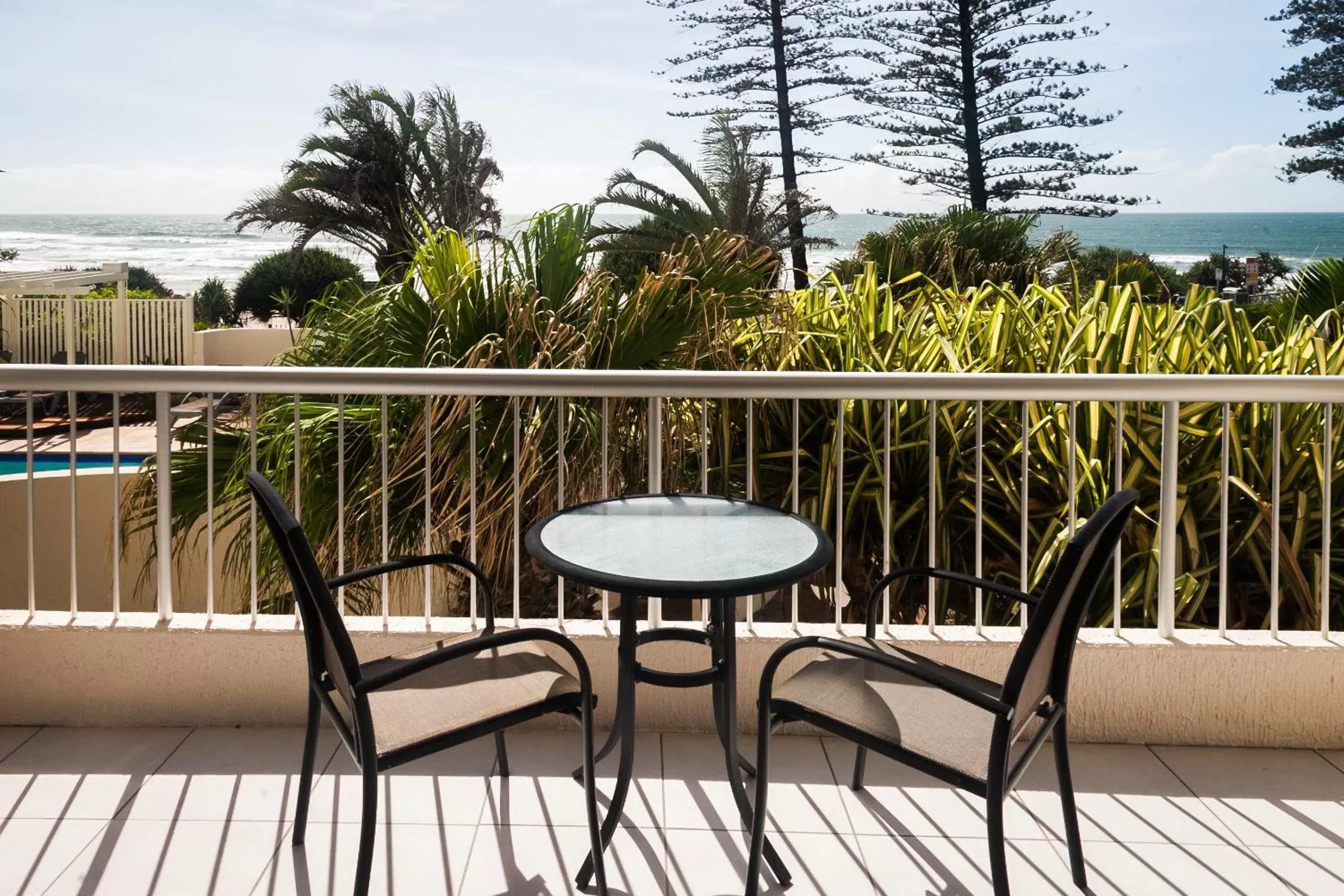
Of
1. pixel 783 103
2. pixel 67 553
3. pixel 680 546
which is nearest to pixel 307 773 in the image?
pixel 680 546

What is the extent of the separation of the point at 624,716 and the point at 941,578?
77cm

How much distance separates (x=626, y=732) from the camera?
2148mm

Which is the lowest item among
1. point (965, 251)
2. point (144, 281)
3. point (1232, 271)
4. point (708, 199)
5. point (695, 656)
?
point (695, 656)

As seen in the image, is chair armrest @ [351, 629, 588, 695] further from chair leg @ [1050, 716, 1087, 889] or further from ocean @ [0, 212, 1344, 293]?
ocean @ [0, 212, 1344, 293]

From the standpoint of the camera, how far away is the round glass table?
1953 mm

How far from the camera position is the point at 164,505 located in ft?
9.18

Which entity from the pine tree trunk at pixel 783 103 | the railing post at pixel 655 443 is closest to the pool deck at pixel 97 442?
the railing post at pixel 655 443

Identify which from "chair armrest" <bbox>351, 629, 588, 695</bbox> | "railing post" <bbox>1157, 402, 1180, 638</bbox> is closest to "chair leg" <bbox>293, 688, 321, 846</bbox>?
"chair armrest" <bbox>351, 629, 588, 695</bbox>

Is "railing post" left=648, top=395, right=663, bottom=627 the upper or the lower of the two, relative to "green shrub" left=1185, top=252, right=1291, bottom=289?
lower

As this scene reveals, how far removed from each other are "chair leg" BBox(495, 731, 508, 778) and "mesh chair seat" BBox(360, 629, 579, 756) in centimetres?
35

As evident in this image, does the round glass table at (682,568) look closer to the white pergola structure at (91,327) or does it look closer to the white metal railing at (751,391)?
the white metal railing at (751,391)

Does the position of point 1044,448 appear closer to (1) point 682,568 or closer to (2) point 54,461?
(1) point 682,568

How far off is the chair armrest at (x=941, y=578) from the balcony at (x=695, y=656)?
0.38 meters

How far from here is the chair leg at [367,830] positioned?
185 cm
